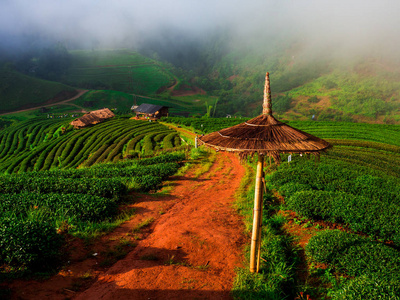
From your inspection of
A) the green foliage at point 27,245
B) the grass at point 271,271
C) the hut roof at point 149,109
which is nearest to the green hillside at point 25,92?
Result: the hut roof at point 149,109

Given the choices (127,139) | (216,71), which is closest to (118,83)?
(216,71)

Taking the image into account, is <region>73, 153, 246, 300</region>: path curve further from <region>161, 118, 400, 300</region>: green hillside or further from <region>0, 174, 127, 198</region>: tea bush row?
<region>0, 174, 127, 198</region>: tea bush row

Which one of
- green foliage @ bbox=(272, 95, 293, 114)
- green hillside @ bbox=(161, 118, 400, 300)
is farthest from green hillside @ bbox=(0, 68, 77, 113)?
green hillside @ bbox=(161, 118, 400, 300)

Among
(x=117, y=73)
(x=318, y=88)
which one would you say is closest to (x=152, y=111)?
(x=318, y=88)

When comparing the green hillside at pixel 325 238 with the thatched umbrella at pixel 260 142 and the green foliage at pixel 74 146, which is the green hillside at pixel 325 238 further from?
the green foliage at pixel 74 146

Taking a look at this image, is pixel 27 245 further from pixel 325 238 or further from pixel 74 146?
pixel 74 146
